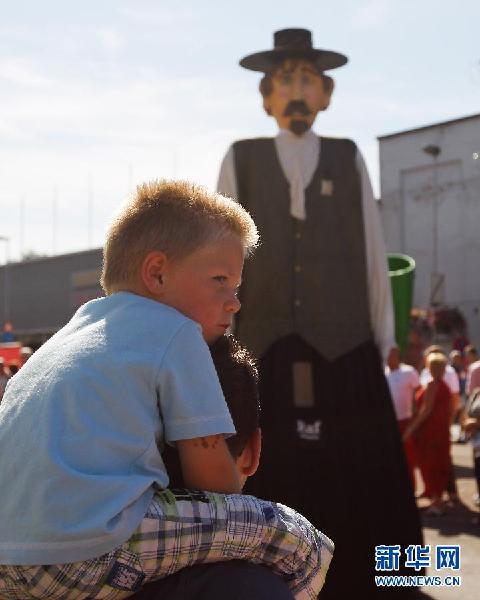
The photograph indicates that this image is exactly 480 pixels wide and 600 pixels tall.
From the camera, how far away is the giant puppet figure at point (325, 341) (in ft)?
16.0

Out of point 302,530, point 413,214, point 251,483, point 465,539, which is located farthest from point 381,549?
point 413,214

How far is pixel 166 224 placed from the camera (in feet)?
5.82

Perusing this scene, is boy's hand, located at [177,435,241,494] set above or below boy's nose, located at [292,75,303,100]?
below

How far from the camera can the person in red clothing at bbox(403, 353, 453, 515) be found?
923 centimetres

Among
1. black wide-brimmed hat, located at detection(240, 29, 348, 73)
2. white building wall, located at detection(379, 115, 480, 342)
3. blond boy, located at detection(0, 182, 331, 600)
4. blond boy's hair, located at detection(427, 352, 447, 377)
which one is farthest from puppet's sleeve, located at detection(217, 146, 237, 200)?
white building wall, located at detection(379, 115, 480, 342)

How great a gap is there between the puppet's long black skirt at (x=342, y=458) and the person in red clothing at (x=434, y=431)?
4.28 meters

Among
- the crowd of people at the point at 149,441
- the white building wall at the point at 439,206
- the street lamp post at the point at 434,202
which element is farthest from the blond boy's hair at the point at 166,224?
the street lamp post at the point at 434,202

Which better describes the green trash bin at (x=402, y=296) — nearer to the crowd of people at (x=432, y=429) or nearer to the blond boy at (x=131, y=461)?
the crowd of people at (x=432, y=429)

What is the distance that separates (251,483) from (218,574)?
3.18 metres

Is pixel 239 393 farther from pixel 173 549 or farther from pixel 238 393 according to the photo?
pixel 173 549

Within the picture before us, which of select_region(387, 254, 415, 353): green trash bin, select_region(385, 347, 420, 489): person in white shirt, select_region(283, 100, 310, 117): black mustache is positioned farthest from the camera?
select_region(385, 347, 420, 489): person in white shirt

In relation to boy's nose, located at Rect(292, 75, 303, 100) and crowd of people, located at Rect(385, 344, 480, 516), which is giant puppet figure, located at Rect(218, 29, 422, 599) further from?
crowd of people, located at Rect(385, 344, 480, 516)

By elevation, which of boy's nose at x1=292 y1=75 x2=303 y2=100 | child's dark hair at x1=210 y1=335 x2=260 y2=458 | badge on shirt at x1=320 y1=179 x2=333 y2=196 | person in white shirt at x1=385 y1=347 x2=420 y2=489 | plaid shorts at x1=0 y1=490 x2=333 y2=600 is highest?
boy's nose at x1=292 y1=75 x2=303 y2=100

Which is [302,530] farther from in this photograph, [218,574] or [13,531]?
[13,531]
